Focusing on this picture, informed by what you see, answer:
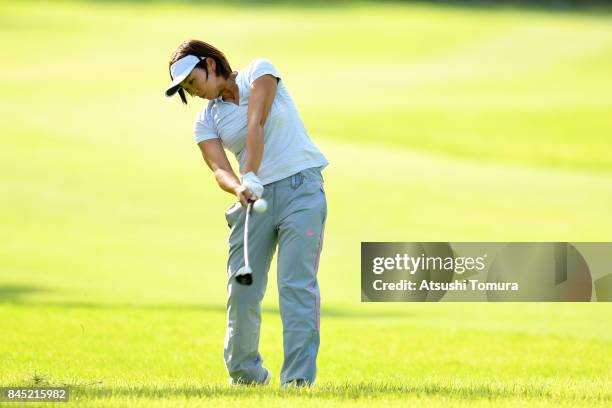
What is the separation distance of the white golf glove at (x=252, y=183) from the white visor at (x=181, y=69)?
64 centimetres

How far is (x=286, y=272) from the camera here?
6.98 metres

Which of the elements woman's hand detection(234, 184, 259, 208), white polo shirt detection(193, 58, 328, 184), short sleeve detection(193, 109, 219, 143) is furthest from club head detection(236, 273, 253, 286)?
short sleeve detection(193, 109, 219, 143)

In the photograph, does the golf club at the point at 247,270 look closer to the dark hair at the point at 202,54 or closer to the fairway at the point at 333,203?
the fairway at the point at 333,203

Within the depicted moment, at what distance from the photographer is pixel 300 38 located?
4553 cm

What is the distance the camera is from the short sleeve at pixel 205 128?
7164 mm

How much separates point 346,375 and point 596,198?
13.0 m

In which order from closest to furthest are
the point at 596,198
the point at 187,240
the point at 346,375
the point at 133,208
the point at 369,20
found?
the point at 346,375 → the point at 187,240 → the point at 133,208 → the point at 596,198 → the point at 369,20

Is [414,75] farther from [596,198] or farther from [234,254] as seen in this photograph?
[234,254]

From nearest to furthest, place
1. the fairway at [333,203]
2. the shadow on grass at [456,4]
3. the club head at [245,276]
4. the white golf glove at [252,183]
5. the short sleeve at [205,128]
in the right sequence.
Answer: the club head at [245,276]
the white golf glove at [252,183]
the short sleeve at [205,128]
the fairway at [333,203]
the shadow on grass at [456,4]

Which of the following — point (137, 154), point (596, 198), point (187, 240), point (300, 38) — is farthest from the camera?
point (300, 38)

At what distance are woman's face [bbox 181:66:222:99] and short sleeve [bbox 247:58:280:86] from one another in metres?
0.19

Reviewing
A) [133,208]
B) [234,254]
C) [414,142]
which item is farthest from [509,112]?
[234,254]

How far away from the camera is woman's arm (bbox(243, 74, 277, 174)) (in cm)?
688

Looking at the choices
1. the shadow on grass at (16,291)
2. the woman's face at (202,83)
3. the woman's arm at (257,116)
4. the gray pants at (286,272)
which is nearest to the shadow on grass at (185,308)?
the shadow on grass at (16,291)
